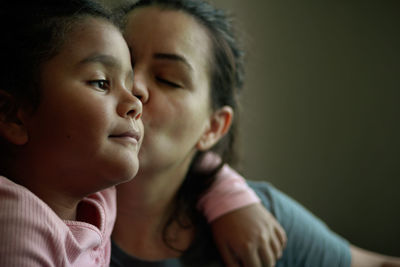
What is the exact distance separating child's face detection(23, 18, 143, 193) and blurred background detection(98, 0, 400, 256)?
3.43 ft

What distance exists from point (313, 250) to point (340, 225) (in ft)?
2.29

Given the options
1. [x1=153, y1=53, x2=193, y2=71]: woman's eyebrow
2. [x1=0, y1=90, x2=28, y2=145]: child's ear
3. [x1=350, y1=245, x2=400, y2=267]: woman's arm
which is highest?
[x1=153, y1=53, x2=193, y2=71]: woman's eyebrow

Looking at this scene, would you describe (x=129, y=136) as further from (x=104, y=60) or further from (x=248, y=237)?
(x=248, y=237)

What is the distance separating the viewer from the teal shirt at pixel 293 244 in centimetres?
91

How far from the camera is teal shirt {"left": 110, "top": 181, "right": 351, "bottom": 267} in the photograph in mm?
914

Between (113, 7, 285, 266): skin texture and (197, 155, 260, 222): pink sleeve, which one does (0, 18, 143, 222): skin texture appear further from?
(197, 155, 260, 222): pink sleeve

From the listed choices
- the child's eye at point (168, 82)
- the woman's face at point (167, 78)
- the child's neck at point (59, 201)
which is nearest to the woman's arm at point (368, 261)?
the woman's face at point (167, 78)

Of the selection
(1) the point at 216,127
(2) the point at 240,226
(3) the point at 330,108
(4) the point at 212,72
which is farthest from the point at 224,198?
(3) the point at 330,108

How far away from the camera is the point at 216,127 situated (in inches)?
39.1

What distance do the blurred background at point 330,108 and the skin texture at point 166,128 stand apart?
689 millimetres

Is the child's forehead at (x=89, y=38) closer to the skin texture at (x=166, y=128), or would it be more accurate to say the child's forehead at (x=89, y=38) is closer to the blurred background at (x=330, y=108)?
the skin texture at (x=166, y=128)

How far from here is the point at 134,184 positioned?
838mm

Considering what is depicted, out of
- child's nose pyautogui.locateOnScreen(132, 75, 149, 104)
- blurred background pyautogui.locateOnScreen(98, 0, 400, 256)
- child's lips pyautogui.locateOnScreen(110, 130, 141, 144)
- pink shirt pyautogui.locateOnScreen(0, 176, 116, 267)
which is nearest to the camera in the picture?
pink shirt pyautogui.locateOnScreen(0, 176, 116, 267)

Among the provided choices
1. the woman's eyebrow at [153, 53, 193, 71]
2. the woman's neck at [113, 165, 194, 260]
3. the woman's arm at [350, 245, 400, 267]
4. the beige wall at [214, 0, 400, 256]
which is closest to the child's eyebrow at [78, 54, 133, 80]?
the woman's eyebrow at [153, 53, 193, 71]
